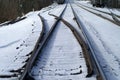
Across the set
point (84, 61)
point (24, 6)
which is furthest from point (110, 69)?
point (24, 6)

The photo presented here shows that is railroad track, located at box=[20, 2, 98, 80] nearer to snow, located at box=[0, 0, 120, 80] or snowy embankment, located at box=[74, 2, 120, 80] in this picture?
snow, located at box=[0, 0, 120, 80]

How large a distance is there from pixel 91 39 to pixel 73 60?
3.71 m

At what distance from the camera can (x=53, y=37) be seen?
11875 millimetres

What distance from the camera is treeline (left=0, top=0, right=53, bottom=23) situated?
24350 mm

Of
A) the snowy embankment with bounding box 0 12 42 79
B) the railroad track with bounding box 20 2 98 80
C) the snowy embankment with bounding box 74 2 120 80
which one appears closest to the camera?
the railroad track with bounding box 20 2 98 80

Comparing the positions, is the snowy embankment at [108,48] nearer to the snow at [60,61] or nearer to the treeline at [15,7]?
the snow at [60,61]

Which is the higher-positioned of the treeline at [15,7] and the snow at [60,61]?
the snow at [60,61]

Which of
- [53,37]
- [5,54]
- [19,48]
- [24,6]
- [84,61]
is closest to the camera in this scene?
[84,61]

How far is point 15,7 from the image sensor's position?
30.6 m

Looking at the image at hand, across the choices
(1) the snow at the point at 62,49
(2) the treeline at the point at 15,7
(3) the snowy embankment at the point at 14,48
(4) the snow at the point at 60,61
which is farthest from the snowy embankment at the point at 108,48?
(2) the treeline at the point at 15,7

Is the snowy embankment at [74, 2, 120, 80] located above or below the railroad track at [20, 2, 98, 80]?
below

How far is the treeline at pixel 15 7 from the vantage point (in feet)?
79.9

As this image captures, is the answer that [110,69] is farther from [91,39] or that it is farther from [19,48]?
[91,39]

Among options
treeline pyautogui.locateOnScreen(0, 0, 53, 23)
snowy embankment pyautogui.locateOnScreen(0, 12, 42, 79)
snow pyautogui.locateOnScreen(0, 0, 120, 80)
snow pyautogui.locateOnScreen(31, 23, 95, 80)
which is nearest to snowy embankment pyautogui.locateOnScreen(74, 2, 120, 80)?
snow pyautogui.locateOnScreen(0, 0, 120, 80)
